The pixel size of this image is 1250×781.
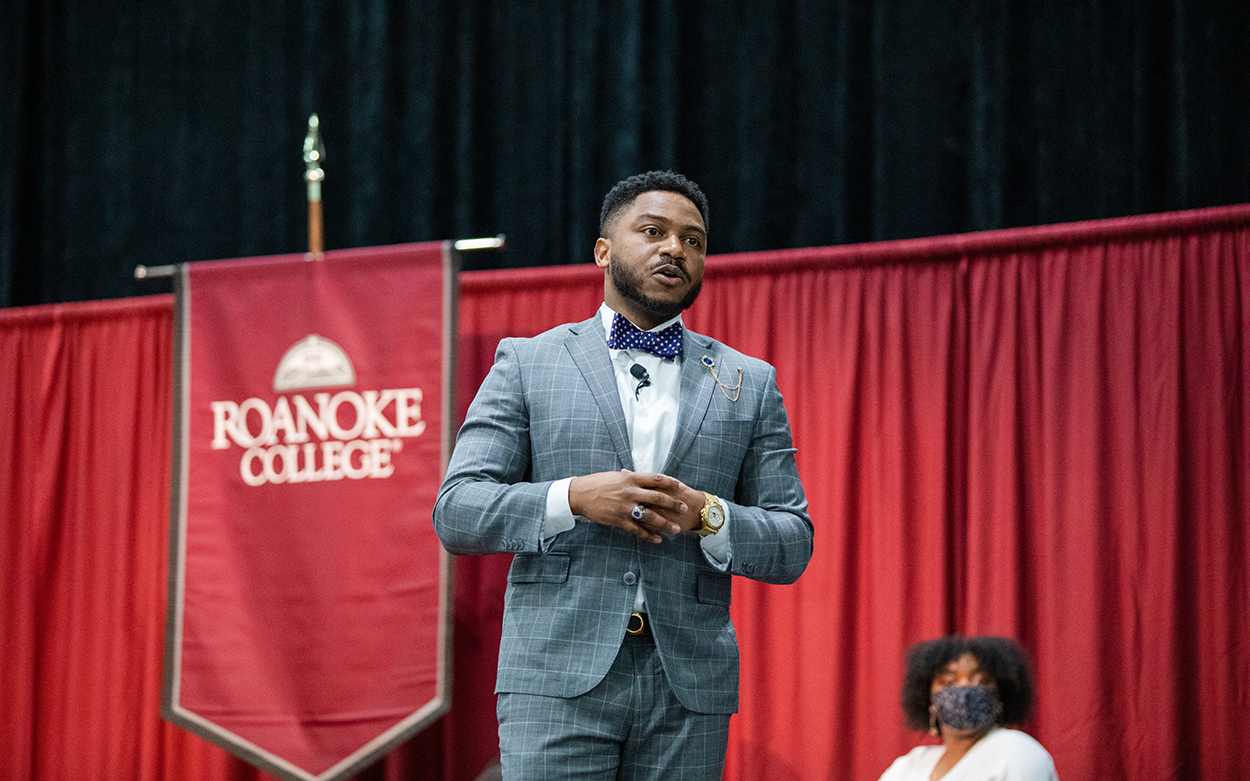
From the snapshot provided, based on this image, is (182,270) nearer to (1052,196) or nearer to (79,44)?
(79,44)

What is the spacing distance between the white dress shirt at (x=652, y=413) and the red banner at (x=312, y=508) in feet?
6.63

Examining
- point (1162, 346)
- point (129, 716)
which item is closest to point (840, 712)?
point (1162, 346)

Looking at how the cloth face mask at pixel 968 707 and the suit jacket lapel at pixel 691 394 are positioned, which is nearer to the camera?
the suit jacket lapel at pixel 691 394

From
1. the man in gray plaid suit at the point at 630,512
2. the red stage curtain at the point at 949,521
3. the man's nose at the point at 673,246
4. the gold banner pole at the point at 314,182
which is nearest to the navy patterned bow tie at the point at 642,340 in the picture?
the man in gray plaid suit at the point at 630,512

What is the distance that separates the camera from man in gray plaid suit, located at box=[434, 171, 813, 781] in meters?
1.42

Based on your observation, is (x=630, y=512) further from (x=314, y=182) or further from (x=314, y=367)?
(x=314, y=182)

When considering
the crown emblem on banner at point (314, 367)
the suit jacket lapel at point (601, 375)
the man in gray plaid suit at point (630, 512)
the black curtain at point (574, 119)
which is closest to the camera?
the man in gray plaid suit at point (630, 512)

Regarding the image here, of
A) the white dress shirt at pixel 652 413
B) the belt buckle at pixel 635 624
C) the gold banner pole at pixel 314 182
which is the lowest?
the belt buckle at pixel 635 624

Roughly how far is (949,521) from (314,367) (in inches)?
76.5

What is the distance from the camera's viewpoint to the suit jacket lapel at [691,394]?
1.55 m

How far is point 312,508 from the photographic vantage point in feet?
12.0

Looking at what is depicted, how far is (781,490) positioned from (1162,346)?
2067mm

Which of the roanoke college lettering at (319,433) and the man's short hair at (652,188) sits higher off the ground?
the man's short hair at (652,188)

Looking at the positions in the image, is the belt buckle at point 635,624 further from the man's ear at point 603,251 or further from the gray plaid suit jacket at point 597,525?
the man's ear at point 603,251
